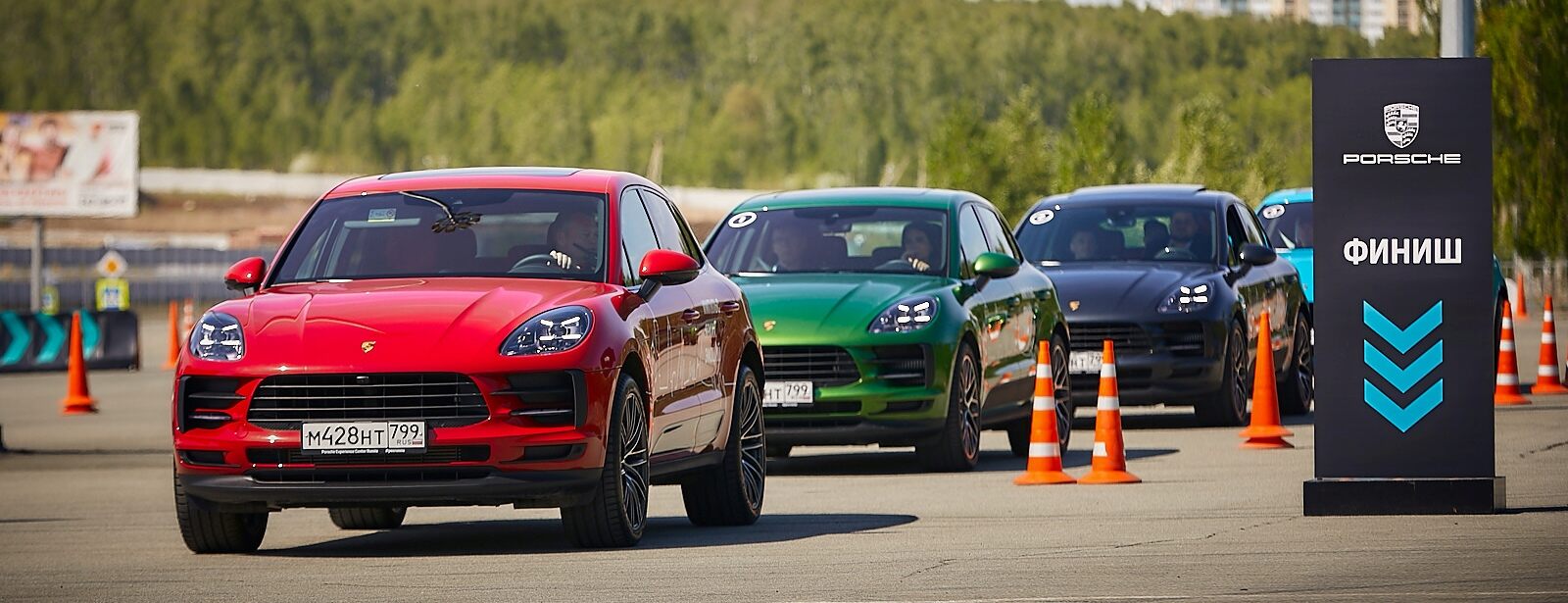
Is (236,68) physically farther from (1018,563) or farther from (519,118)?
(1018,563)

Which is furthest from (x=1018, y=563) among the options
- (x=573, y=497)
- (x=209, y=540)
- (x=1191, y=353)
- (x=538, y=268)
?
(x=1191, y=353)

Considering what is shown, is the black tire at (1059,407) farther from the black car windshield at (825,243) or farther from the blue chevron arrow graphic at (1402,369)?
the blue chevron arrow graphic at (1402,369)

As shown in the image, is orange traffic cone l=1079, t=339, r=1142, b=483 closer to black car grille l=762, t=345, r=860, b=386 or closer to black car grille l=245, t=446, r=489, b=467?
black car grille l=762, t=345, r=860, b=386

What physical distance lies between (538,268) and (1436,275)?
3836 millimetres

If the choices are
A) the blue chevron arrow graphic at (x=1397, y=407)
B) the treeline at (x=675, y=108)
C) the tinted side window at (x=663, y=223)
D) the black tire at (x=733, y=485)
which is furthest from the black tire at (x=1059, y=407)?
the treeline at (x=675, y=108)

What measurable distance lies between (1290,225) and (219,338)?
15409 millimetres

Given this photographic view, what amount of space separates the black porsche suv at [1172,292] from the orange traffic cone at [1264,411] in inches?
5.6

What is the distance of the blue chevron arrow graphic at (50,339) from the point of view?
34688 mm

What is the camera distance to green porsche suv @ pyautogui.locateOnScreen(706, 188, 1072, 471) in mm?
14438

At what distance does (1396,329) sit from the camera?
10.9 metres

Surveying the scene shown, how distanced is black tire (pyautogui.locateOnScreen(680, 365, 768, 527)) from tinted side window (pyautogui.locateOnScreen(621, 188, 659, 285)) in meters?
0.86

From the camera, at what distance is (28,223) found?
15012 cm

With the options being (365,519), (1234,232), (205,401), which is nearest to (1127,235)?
(1234,232)

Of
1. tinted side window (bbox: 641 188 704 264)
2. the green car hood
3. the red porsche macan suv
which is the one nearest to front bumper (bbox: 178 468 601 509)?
the red porsche macan suv
